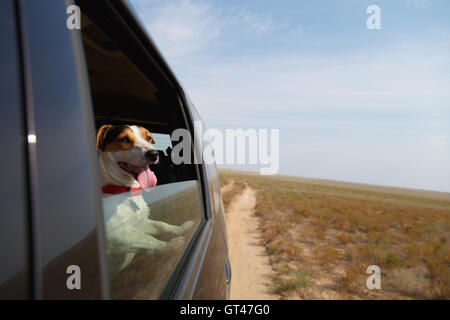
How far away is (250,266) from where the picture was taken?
813cm

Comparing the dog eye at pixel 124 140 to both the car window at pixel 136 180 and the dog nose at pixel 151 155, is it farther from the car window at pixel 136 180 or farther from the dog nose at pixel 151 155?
the dog nose at pixel 151 155

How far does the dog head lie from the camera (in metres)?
2.26

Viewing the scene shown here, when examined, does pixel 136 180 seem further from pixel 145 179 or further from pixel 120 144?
pixel 120 144

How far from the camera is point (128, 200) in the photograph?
4.06ft

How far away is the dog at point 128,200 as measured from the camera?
→ 1028 millimetres

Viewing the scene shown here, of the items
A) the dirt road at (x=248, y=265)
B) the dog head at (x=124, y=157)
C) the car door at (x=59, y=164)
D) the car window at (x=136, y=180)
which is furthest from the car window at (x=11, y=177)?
the dirt road at (x=248, y=265)

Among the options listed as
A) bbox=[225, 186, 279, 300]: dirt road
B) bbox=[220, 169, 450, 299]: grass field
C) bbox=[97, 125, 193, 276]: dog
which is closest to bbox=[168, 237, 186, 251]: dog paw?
bbox=[97, 125, 193, 276]: dog

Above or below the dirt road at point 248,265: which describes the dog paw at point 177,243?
above

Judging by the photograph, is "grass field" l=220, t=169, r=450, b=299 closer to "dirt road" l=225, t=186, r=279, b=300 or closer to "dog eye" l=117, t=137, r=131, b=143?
A: "dirt road" l=225, t=186, r=279, b=300

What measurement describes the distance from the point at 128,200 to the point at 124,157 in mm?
1244

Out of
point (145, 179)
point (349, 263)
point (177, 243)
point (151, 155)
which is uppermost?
point (151, 155)

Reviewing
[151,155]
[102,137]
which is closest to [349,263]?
[151,155]
